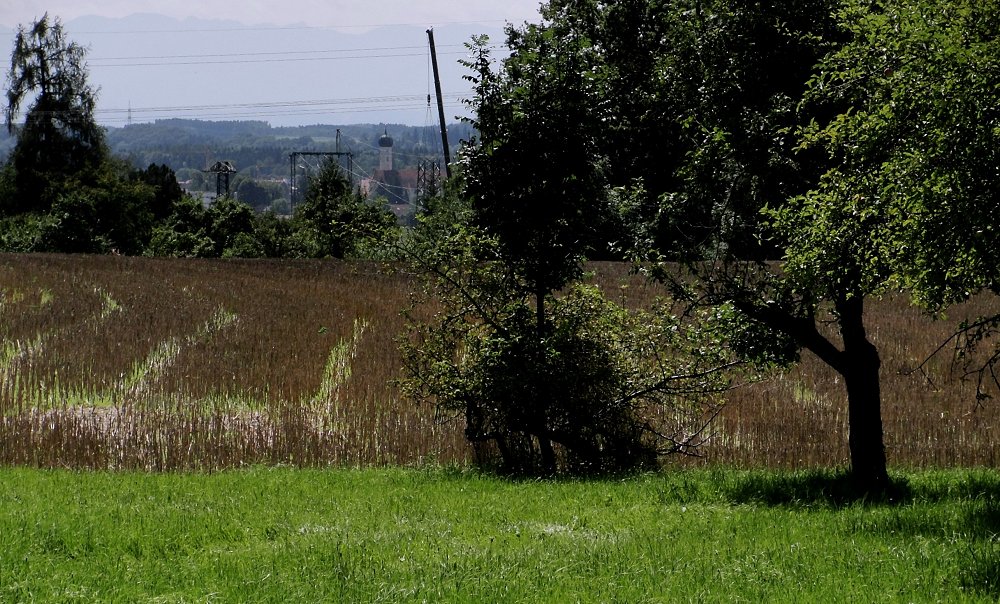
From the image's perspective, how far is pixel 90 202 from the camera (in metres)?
57.2

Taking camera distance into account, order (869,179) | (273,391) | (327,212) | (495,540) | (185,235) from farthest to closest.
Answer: (185,235) → (327,212) → (273,391) → (869,179) → (495,540)

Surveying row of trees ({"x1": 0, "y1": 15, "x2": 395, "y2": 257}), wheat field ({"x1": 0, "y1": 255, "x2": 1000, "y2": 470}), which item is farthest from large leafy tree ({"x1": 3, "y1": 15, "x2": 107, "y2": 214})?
wheat field ({"x1": 0, "y1": 255, "x2": 1000, "y2": 470})

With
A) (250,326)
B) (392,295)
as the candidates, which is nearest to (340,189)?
(392,295)

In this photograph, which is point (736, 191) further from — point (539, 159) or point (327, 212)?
point (327, 212)

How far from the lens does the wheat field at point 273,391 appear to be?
1406 centimetres

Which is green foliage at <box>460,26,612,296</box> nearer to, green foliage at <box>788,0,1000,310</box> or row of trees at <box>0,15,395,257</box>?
green foliage at <box>788,0,1000,310</box>

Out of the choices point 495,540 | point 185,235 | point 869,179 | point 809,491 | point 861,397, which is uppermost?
point 185,235

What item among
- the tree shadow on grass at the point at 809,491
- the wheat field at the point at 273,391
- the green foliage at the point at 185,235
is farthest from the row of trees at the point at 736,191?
the green foliage at the point at 185,235

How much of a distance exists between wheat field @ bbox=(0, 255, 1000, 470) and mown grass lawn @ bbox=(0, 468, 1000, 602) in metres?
2.10

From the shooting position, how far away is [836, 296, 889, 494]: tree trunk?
1148 cm

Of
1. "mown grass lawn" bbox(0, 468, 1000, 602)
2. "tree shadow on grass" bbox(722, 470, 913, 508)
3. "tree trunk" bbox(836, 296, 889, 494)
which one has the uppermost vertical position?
"tree trunk" bbox(836, 296, 889, 494)

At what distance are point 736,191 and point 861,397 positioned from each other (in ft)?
8.95

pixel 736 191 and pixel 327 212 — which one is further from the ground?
pixel 327 212

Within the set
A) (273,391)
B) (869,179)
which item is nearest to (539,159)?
(869,179)
